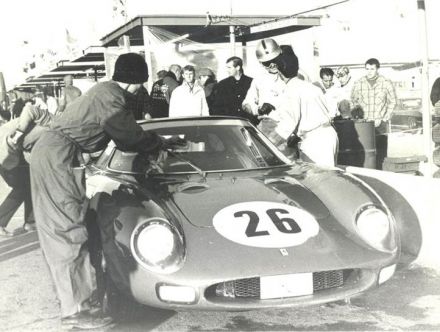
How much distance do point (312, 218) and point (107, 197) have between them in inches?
51.7

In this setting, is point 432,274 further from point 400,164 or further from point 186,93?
point 186,93

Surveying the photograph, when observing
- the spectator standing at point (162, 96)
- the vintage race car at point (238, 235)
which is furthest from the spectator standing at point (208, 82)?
the vintage race car at point (238, 235)

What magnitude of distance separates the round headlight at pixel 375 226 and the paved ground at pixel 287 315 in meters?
0.44

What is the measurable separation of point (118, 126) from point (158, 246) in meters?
0.82

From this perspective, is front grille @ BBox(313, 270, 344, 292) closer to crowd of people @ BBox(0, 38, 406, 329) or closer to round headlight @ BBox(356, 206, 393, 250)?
round headlight @ BBox(356, 206, 393, 250)

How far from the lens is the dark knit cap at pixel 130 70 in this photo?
363cm

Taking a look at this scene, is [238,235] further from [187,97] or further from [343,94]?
[343,94]

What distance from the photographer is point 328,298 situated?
3.23 metres

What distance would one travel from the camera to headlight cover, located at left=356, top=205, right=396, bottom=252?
3510 millimetres

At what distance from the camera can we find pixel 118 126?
360 centimetres

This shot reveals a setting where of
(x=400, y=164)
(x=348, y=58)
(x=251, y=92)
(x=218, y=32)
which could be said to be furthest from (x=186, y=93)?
(x=348, y=58)

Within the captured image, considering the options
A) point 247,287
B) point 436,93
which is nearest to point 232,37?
point 436,93

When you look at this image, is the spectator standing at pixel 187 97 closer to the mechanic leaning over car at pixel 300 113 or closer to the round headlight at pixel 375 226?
the mechanic leaning over car at pixel 300 113

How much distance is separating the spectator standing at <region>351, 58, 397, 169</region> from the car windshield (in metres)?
3.12
